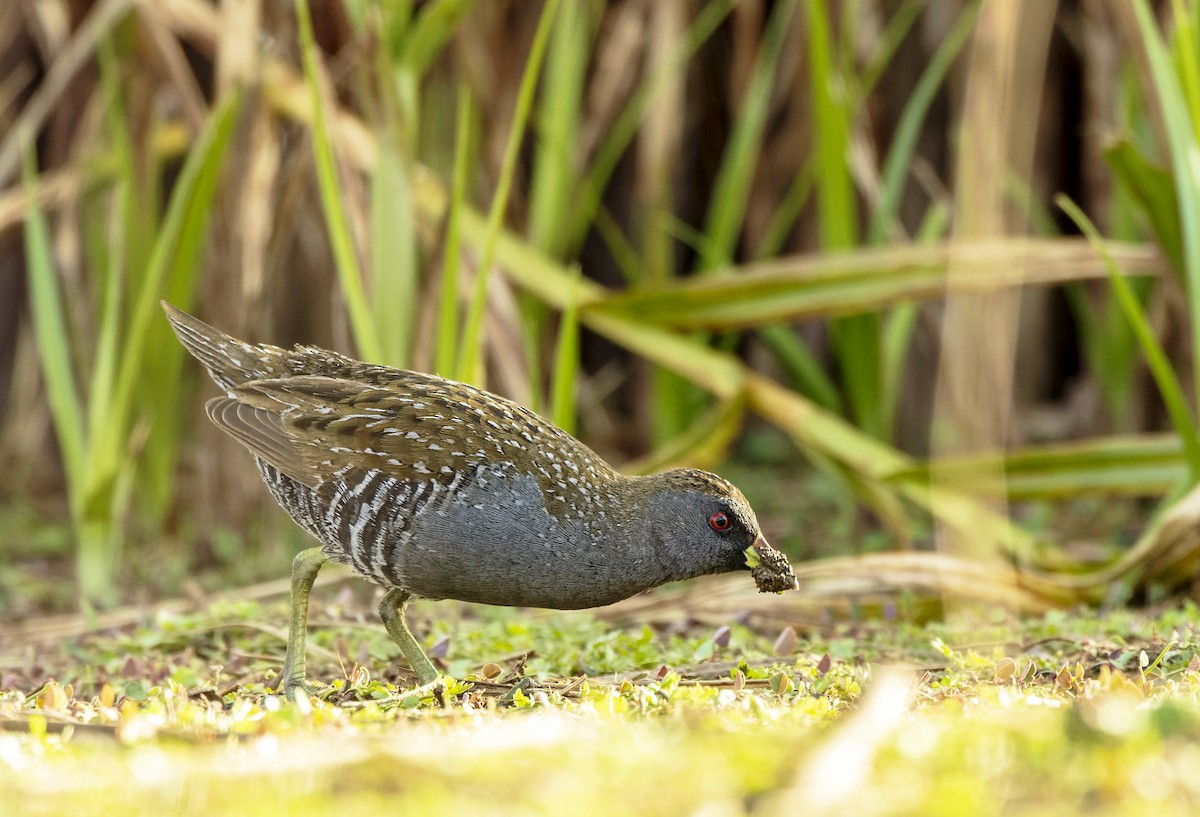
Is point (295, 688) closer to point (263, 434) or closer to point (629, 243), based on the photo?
point (263, 434)

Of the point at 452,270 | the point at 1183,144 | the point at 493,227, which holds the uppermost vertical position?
the point at 1183,144

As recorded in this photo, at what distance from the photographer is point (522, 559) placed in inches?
133

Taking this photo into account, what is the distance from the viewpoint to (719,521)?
11.6 feet

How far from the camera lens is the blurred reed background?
176 inches

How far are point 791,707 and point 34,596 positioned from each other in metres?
3.71

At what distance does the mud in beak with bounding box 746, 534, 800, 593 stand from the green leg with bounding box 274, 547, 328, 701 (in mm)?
1088

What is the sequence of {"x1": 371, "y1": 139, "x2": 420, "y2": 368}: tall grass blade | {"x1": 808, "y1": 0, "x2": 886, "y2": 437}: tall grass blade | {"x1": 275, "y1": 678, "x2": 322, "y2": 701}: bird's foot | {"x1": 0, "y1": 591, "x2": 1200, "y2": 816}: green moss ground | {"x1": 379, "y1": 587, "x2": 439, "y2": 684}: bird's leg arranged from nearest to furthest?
{"x1": 0, "y1": 591, "x2": 1200, "y2": 816}: green moss ground
{"x1": 275, "y1": 678, "x2": 322, "y2": 701}: bird's foot
{"x1": 379, "y1": 587, "x2": 439, "y2": 684}: bird's leg
{"x1": 371, "y1": 139, "x2": 420, "y2": 368}: tall grass blade
{"x1": 808, "y1": 0, "x2": 886, "y2": 437}: tall grass blade

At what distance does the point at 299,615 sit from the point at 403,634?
270mm

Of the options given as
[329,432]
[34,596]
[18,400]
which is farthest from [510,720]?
[18,400]

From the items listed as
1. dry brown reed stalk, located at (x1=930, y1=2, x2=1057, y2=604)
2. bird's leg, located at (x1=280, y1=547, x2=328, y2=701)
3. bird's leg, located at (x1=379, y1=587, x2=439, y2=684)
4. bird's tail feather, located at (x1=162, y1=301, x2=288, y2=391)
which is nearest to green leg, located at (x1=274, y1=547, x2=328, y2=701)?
bird's leg, located at (x1=280, y1=547, x2=328, y2=701)

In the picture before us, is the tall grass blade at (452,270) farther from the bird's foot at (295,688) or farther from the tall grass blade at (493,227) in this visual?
the bird's foot at (295,688)

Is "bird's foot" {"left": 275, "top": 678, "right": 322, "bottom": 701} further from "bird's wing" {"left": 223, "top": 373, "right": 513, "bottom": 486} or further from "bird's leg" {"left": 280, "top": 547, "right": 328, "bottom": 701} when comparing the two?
"bird's wing" {"left": 223, "top": 373, "right": 513, "bottom": 486}

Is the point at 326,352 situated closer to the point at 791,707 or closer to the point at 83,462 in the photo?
the point at 83,462

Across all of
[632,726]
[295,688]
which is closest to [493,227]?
[295,688]
